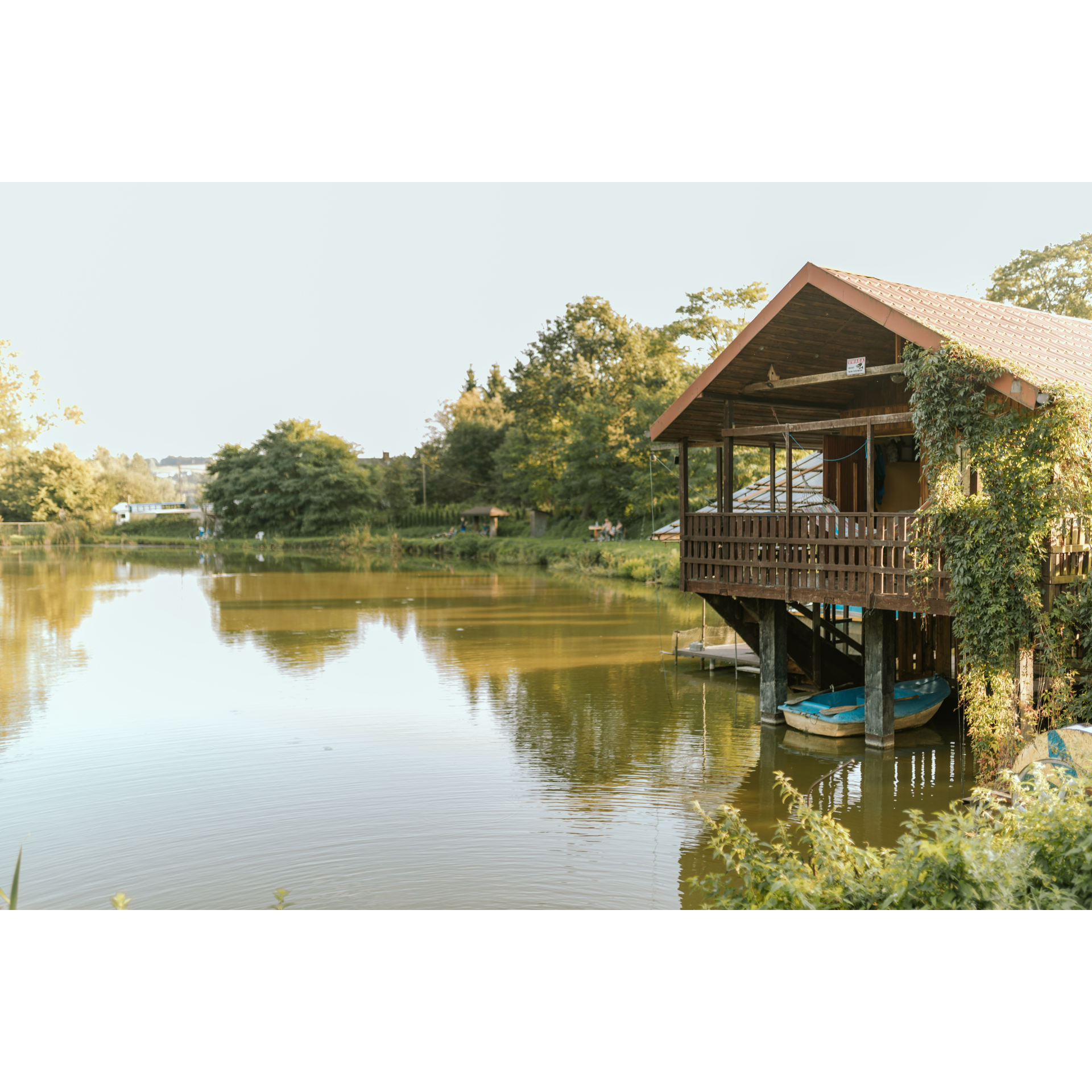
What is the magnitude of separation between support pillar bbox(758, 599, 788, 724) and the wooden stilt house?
0.02 metres

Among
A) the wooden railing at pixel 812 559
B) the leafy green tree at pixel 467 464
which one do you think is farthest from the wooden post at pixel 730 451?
the leafy green tree at pixel 467 464

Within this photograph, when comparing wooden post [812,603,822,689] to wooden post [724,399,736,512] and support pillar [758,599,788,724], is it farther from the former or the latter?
wooden post [724,399,736,512]

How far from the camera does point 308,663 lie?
61.4ft

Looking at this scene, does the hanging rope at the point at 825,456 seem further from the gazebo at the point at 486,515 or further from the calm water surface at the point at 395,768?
the gazebo at the point at 486,515

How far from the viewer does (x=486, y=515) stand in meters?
60.3

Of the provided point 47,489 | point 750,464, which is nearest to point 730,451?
point 750,464

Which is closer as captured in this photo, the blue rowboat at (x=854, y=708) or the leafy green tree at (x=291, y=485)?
the blue rowboat at (x=854, y=708)

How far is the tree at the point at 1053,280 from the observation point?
30.2m

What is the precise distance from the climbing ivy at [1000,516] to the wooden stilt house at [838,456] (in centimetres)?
29

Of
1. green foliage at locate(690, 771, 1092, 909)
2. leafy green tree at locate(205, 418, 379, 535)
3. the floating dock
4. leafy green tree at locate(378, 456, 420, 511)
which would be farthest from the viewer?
leafy green tree at locate(378, 456, 420, 511)

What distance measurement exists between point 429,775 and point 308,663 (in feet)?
27.6

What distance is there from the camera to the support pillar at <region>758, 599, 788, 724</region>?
1255 cm

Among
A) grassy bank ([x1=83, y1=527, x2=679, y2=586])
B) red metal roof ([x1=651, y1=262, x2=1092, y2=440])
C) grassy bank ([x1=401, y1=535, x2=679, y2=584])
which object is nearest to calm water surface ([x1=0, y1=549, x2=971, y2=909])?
red metal roof ([x1=651, y1=262, x2=1092, y2=440])

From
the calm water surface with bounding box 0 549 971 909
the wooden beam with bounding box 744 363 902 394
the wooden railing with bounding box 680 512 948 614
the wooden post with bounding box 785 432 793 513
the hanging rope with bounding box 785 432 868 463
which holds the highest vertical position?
the wooden beam with bounding box 744 363 902 394
